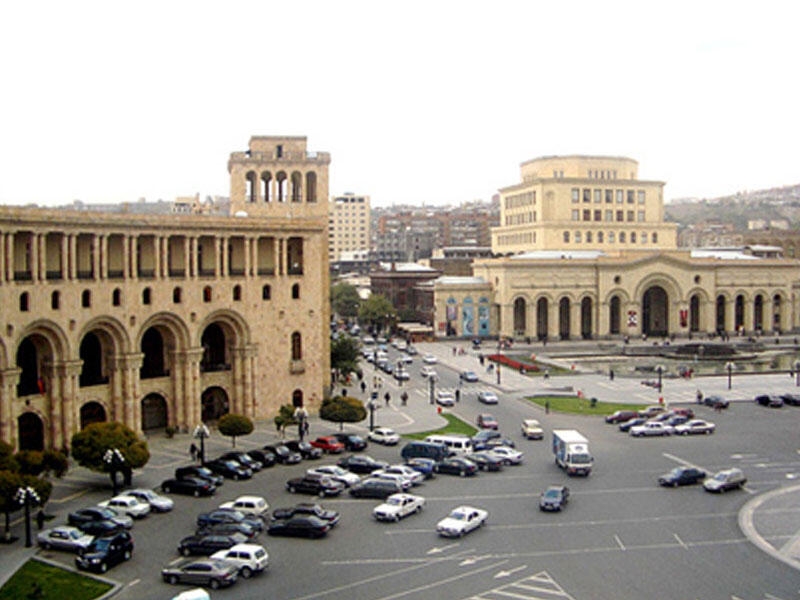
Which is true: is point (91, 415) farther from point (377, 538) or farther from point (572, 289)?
point (572, 289)

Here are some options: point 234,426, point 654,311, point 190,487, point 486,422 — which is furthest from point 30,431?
point 654,311

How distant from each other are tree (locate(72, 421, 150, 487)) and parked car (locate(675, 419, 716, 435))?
30944 mm

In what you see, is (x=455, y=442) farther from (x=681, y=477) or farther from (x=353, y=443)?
(x=681, y=477)

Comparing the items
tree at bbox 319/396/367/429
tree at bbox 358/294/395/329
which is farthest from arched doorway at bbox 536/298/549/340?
tree at bbox 319/396/367/429

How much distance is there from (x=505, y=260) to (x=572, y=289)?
859cm

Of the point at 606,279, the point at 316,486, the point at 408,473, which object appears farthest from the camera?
the point at 606,279

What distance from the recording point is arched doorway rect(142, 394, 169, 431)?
58031mm

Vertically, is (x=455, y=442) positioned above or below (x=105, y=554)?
above

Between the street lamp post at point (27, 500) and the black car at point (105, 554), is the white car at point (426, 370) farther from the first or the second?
the black car at point (105, 554)

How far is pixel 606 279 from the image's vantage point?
115812 millimetres

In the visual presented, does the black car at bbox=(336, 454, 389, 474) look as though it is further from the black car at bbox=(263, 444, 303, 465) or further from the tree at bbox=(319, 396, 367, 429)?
the tree at bbox=(319, 396, 367, 429)

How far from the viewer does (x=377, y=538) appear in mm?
37500

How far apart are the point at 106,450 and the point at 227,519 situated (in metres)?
8.76

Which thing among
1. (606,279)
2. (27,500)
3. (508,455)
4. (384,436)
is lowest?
(508,455)
